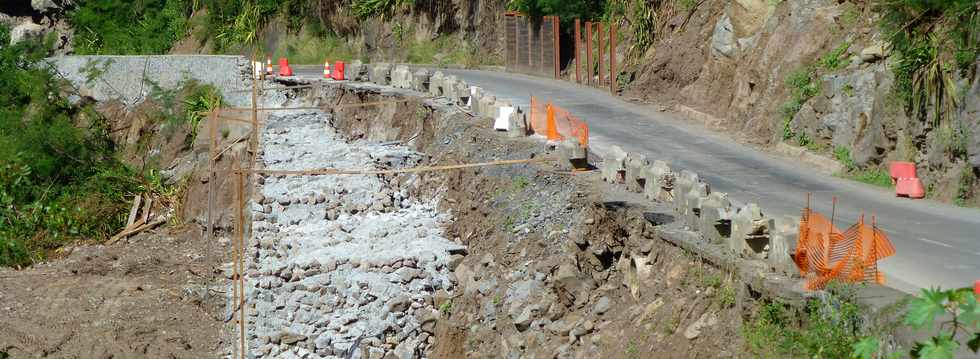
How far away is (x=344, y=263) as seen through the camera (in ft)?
63.3

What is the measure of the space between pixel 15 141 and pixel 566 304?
20.6 meters

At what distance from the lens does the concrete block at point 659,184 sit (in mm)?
15411

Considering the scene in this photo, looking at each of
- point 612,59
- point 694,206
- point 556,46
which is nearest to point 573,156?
point 694,206

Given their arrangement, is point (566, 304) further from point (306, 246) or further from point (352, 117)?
point (352, 117)

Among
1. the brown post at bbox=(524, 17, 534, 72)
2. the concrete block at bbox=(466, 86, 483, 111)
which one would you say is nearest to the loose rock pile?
the concrete block at bbox=(466, 86, 483, 111)

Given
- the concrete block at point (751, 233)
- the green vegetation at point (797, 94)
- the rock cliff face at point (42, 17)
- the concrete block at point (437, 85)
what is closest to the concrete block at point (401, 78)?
the concrete block at point (437, 85)

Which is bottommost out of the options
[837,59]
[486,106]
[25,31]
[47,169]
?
[47,169]

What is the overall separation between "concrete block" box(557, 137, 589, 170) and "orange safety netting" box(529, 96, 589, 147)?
0.59 m

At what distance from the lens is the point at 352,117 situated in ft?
95.1

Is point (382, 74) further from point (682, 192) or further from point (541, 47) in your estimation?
point (682, 192)

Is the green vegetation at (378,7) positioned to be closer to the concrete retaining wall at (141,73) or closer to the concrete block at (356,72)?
the concrete retaining wall at (141,73)

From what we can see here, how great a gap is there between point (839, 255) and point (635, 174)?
17.9ft

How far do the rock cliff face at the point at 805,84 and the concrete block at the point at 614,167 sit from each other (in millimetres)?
4316

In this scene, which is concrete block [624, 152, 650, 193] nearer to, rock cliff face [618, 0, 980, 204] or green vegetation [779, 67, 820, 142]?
rock cliff face [618, 0, 980, 204]
